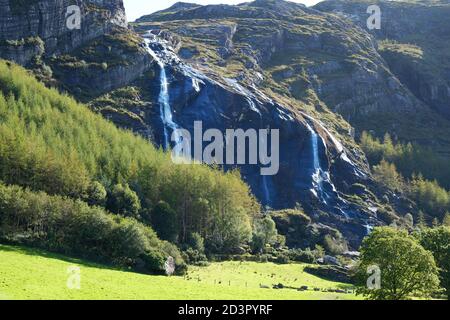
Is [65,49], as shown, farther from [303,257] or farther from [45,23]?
[303,257]

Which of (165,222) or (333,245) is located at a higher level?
(165,222)

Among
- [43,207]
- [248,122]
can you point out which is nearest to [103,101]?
[248,122]

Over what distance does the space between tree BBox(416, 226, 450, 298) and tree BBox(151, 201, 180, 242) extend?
46682 millimetres

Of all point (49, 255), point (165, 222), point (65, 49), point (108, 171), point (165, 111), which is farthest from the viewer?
point (65, 49)

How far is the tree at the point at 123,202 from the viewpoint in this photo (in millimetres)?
101500

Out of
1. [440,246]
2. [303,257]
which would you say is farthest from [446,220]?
[440,246]

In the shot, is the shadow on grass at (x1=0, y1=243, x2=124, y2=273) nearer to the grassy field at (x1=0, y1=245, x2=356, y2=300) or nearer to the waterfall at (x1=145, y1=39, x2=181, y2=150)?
the grassy field at (x1=0, y1=245, x2=356, y2=300)

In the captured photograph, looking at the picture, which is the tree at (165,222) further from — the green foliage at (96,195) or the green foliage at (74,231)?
the green foliage at (74,231)

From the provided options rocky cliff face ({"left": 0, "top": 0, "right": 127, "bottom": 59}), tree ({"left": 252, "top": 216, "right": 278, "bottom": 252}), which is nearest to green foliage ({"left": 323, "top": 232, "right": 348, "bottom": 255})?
tree ({"left": 252, "top": 216, "right": 278, "bottom": 252})

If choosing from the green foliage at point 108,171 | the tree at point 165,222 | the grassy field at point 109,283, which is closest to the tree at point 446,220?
the green foliage at point 108,171

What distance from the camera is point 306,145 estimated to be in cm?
19125

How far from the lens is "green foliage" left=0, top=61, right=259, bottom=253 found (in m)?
96.6

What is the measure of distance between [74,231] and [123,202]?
66.9ft

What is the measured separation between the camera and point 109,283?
2251 inches
